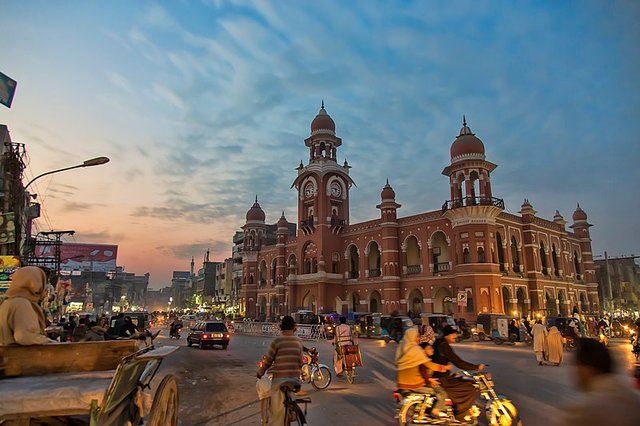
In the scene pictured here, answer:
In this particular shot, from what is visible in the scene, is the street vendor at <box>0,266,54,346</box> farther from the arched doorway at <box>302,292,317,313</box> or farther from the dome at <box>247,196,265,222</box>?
the dome at <box>247,196,265,222</box>

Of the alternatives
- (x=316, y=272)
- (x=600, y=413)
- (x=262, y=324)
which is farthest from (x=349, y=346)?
(x=316, y=272)

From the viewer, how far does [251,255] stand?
57344 mm

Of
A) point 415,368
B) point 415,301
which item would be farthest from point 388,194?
point 415,368

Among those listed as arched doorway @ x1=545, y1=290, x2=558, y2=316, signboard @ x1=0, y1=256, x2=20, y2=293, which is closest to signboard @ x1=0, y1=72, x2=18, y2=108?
signboard @ x1=0, y1=256, x2=20, y2=293

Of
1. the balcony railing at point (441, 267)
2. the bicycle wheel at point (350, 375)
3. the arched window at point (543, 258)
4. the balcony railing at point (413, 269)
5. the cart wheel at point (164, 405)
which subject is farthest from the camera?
the arched window at point (543, 258)

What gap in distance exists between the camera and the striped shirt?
5949mm

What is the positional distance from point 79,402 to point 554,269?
151ft

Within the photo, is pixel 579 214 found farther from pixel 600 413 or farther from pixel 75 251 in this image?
pixel 75 251

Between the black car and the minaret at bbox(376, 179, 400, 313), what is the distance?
65.6 feet

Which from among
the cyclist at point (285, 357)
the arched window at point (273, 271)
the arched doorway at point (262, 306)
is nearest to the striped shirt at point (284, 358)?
the cyclist at point (285, 357)

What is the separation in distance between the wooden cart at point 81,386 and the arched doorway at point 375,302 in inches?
1550

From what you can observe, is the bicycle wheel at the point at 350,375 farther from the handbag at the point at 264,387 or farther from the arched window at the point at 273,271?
the arched window at the point at 273,271

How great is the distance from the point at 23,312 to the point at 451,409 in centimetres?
542

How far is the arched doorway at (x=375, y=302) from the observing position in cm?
4278
